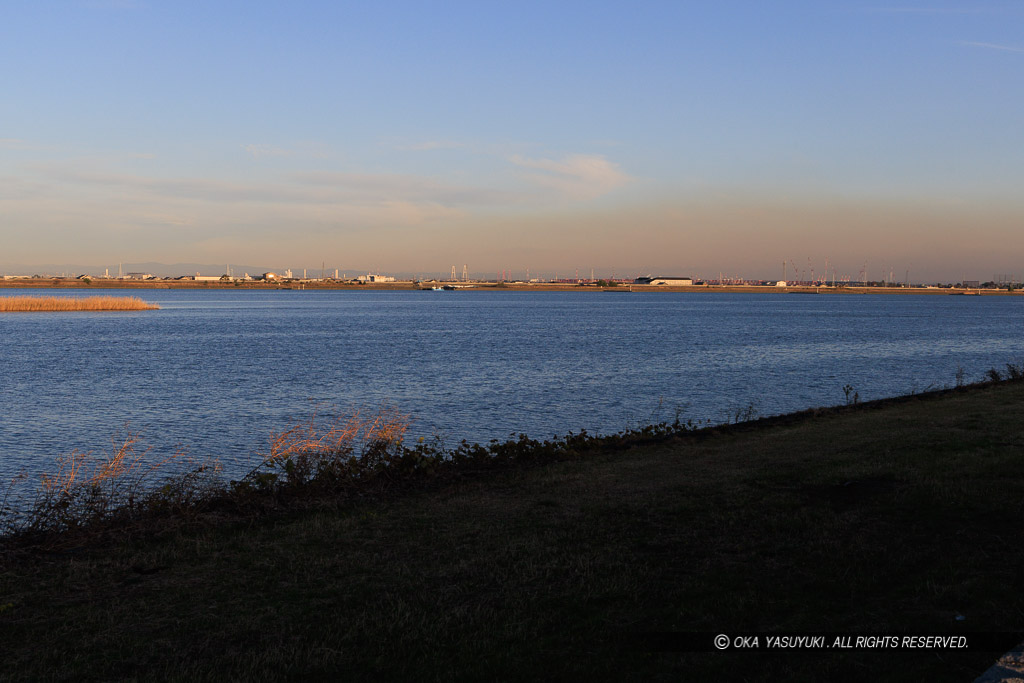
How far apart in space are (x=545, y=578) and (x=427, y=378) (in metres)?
36.2

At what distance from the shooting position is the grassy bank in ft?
24.4

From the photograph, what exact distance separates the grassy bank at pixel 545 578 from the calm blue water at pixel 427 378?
12629mm

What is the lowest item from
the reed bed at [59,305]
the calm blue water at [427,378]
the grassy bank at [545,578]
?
the calm blue water at [427,378]

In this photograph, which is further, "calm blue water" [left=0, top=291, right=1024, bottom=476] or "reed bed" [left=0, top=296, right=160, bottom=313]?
"reed bed" [left=0, top=296, right=160, bottom=313]

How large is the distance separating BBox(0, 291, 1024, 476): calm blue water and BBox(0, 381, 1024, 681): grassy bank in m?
12.6

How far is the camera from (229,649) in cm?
783

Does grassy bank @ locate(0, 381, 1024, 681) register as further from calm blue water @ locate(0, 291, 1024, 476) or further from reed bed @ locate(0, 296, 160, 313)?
reed bed @ locate(0, 296, 160, 313)

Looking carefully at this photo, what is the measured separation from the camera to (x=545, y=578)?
9.70 meters

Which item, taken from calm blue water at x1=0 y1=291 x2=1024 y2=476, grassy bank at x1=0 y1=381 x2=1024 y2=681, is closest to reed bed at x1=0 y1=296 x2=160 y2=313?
calm blue water at x1=0 y1=291 x2=1024 y2=476

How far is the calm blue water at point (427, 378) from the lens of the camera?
29953 millimetres

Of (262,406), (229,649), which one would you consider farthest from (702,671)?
(262,406)

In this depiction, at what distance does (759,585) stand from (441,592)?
150 inches

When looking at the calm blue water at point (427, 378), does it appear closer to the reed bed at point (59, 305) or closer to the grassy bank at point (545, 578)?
the grassy bank at point (545, 578)

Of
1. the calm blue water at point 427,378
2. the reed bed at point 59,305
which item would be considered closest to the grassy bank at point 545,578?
the calm blue water at point 427,378
